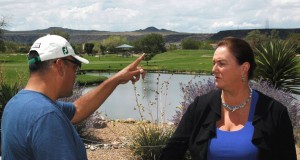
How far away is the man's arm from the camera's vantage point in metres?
3.45

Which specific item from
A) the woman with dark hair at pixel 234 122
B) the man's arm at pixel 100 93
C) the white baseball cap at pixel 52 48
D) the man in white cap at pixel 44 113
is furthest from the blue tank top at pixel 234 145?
the white baseball cap at pixel 52 48

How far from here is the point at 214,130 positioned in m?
3.51

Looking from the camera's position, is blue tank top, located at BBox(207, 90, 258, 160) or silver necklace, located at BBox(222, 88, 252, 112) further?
silver necklace, located at BBox(222, 88, 252, 112)

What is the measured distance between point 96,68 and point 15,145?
59.1m

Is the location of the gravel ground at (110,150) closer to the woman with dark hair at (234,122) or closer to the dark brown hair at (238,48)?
the woman with dark hair at (234,122)

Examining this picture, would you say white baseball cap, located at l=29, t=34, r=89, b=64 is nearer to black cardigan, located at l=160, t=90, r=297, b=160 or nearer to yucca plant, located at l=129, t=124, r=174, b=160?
black cardigan, located at l=160, t=90, r=297, b=160

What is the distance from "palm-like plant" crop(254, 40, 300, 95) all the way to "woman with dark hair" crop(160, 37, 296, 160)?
1056 cm

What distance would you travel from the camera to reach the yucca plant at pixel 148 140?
8008 mm

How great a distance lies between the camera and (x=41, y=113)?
2.19 metres

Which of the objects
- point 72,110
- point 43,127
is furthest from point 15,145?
point 72,110

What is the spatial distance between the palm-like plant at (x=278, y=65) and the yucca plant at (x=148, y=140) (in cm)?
658

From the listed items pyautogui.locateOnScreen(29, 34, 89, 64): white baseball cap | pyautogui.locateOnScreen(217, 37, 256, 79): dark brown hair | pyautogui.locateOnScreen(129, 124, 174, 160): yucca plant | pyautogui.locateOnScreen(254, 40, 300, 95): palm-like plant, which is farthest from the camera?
pyautogui.locateOnScreen(254, 40, 300, 95): palm-like plant

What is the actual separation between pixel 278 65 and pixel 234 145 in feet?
36.3

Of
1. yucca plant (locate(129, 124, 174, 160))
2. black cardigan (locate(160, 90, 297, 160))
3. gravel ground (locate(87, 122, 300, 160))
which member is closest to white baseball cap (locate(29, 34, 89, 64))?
black cardigan (locate(160, 90, 297, 160))
